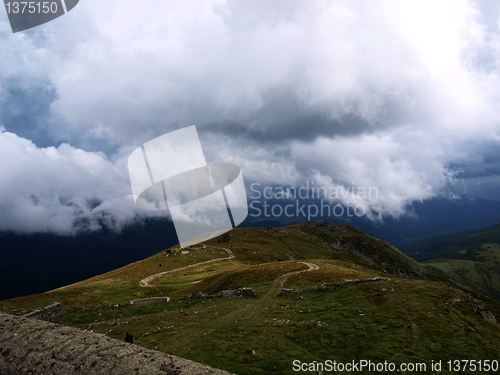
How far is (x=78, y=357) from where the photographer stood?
8570mm

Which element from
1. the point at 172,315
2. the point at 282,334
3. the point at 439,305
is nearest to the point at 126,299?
the point at 172,315

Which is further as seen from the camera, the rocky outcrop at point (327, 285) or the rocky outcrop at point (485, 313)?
the rocky outcrop at point (327, 285)

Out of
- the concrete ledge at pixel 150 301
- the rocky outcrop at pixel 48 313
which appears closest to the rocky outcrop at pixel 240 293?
the concrete ledge at pixel 150 301

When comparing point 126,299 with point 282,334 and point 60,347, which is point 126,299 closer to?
point 282,334

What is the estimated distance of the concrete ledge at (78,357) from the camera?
8141 mm

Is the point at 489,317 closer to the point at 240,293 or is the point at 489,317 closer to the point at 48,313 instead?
the point at 240,293

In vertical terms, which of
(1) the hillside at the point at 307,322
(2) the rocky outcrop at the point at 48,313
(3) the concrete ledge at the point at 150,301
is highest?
(2) the rocky outcrop at the point at 48,313

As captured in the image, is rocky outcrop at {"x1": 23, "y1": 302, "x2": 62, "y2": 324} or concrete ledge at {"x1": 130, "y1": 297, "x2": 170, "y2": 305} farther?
concrete ledge at {"x1": 130, "y1": 297, "x2": 170, "y2": 305}

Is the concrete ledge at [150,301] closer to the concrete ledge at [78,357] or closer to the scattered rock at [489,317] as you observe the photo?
the concrete ledge at [78,357]

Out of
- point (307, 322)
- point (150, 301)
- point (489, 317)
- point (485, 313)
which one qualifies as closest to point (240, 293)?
point (307, 322)

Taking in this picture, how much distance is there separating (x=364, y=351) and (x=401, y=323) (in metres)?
5.90

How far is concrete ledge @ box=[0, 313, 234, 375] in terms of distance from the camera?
320 inches

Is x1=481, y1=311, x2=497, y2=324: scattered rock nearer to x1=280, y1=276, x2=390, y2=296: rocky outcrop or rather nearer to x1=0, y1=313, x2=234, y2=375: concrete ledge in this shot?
x1=280, y1=276, x2=390, y2=296: rocky outcrop

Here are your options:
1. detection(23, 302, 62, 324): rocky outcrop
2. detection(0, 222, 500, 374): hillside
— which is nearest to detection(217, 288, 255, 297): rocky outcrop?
detection(0, 222, 500, 374): hillside
